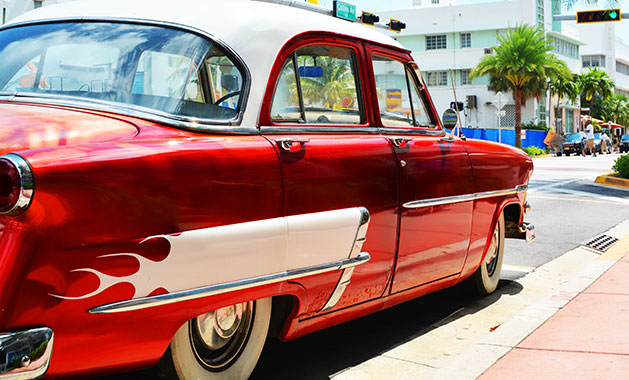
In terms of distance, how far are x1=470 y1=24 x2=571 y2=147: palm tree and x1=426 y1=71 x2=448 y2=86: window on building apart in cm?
833

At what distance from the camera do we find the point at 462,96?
6431 cm

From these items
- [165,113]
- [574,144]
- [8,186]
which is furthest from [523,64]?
[8,186]

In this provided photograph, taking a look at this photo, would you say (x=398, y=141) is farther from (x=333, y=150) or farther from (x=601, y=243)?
(x=601, y=243)

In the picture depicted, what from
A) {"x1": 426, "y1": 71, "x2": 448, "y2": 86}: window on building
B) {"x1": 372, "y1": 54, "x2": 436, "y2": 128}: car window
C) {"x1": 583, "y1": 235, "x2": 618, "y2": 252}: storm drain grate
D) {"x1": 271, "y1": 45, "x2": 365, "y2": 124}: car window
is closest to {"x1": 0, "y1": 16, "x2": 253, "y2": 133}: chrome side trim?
{"x1": 271, "y1": 45, "x2": 365, "y2": 124}: car window

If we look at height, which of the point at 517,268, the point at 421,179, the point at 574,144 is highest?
the point at 421,179

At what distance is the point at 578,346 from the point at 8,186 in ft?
11.4

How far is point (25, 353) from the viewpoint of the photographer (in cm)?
271

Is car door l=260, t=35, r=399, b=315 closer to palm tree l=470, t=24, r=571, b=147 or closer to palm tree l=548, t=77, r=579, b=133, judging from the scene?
palm tree l=470, t=24, r=571, b=147

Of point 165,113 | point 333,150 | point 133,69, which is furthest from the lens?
point 333,150

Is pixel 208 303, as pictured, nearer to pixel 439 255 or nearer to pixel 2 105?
pixel 2 105

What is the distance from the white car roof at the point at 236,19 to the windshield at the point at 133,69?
0.07 metres

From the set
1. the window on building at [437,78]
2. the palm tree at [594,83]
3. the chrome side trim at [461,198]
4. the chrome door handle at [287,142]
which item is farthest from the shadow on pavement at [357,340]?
the palm tree at [594,83]

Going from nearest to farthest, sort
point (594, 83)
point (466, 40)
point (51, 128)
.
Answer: point (51, 128) < point (466, 40) < point (594, 83)

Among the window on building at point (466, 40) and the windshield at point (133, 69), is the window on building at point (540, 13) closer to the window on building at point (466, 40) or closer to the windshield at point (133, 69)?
the window on building at point (466, 40)
